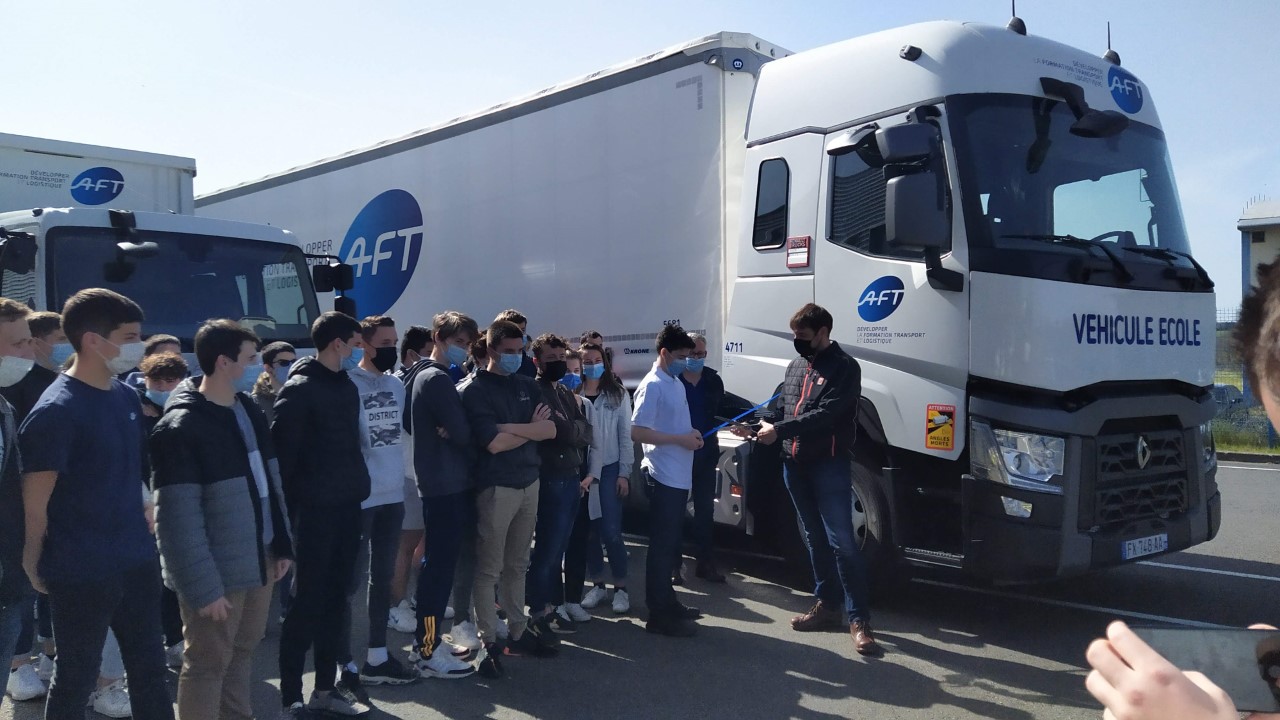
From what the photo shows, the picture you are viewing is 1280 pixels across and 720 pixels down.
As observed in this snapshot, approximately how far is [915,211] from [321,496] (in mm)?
3553

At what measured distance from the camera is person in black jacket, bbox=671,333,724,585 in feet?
23.0

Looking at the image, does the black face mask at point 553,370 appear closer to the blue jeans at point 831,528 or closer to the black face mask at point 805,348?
the black face mask at point 805,348

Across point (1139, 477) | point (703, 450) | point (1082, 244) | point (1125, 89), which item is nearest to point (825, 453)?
point (703, 450)

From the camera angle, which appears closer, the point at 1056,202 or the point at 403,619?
the point at 1056,202

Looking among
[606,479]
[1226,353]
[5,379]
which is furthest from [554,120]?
[1226,353]

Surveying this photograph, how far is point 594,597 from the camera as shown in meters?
6.77

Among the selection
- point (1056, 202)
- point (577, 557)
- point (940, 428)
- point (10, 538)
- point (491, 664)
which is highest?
point (1056, 202)

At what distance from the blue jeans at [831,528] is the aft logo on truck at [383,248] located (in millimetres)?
5720

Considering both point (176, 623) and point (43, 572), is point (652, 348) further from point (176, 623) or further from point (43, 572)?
point (43, 572)

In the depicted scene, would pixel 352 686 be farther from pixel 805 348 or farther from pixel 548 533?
pixel 805 348

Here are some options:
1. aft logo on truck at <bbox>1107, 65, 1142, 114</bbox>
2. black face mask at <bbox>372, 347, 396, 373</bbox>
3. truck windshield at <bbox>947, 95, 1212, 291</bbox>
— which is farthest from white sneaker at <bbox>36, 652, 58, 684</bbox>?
aft logo on truck at <bbox>1107, 65, 1142, 114</bbox>

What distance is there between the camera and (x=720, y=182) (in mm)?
7156

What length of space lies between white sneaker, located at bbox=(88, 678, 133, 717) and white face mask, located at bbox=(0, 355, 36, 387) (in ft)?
5.29

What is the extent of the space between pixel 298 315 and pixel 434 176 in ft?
7.72
